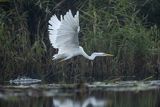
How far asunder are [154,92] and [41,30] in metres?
5.31

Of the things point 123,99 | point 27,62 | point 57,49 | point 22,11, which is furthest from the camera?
point 22,11

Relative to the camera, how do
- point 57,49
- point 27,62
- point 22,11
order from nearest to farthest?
1. point 27,62
2. point 57,49
3. point 22,11

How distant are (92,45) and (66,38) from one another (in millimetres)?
1360

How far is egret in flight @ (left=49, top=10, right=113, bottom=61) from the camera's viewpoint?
1558 centimetres

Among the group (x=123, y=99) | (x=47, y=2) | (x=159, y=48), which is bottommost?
(x=123, y=99)

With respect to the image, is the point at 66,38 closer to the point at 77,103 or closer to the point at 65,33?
the point at 65,33

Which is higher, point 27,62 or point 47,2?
point 47,2

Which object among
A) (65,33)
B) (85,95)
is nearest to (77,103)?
(85,95)

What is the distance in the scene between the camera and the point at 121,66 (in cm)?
1684

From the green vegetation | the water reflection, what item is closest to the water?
the water reflection

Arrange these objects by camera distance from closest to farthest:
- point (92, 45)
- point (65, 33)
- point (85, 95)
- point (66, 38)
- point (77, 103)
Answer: point (77, 103), point (85, 95), point (65, 33), point (66, 38), point (92, 45)

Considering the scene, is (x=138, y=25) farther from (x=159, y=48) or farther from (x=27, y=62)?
(x=27, y=62)

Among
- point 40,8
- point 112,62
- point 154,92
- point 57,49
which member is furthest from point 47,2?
point 154,92

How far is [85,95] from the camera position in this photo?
14.0 meters
